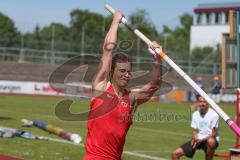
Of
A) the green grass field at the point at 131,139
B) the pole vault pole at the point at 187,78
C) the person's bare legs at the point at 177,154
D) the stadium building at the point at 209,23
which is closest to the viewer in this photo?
the pole vault pole at the point at 187,78

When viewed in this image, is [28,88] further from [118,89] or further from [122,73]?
[122,73]

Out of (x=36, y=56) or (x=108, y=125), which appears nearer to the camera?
(x=108, y=125)

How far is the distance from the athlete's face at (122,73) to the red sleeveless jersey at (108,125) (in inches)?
5.6

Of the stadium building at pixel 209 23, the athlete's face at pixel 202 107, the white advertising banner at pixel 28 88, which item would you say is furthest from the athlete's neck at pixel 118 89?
the stadium building at pixel 209 23

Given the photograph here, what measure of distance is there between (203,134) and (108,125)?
6327 millimetres

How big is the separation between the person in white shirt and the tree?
3909 cm

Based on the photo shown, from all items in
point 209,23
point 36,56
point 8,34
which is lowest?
point 36,56

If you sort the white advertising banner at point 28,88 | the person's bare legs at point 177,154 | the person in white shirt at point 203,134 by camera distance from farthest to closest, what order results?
1. the white advertising banner at point 28,88
2. the person in white shirt at point 203,134
3. the person's bare legs at point 177,154

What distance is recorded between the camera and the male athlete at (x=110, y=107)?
5.84m

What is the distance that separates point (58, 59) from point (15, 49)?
11.4 feet

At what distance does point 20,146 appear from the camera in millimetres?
14625

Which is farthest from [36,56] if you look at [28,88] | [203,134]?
[203,134]

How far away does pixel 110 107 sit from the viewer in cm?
601

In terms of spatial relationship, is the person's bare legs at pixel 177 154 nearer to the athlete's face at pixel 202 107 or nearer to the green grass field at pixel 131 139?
the athlete's face at pixel 202 107
